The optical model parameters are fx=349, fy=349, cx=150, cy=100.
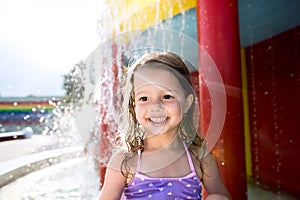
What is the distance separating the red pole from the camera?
8.27 ft

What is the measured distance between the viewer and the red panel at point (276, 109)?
4.07 meters

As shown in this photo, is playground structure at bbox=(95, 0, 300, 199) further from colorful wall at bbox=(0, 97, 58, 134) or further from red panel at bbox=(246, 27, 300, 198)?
colorful wall at bbox=(0, 97, 58, 134)

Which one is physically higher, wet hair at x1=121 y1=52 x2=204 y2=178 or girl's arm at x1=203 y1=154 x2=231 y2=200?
wet hair at x1=121 y1=52 x2=204 y2=178

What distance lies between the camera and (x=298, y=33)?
402 centimetres

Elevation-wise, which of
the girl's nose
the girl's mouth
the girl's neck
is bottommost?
the girl's neck

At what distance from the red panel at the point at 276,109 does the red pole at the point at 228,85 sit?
5.76 ft

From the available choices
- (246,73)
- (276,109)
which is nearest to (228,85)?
(276,109)

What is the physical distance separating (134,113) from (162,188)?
0.32m

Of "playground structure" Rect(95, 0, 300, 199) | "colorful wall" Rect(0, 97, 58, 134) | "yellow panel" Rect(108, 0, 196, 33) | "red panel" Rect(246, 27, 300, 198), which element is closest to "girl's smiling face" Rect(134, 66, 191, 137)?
"playground structure" Rect(95, 0, 300, 199)

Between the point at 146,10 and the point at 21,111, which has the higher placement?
the point at 146,10

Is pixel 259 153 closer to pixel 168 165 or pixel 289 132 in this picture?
pixel 289 132

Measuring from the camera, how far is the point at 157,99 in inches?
49.4

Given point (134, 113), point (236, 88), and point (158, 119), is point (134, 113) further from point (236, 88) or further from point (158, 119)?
point (236, 88)

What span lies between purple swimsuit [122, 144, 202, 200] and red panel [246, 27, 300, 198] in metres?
3.03
